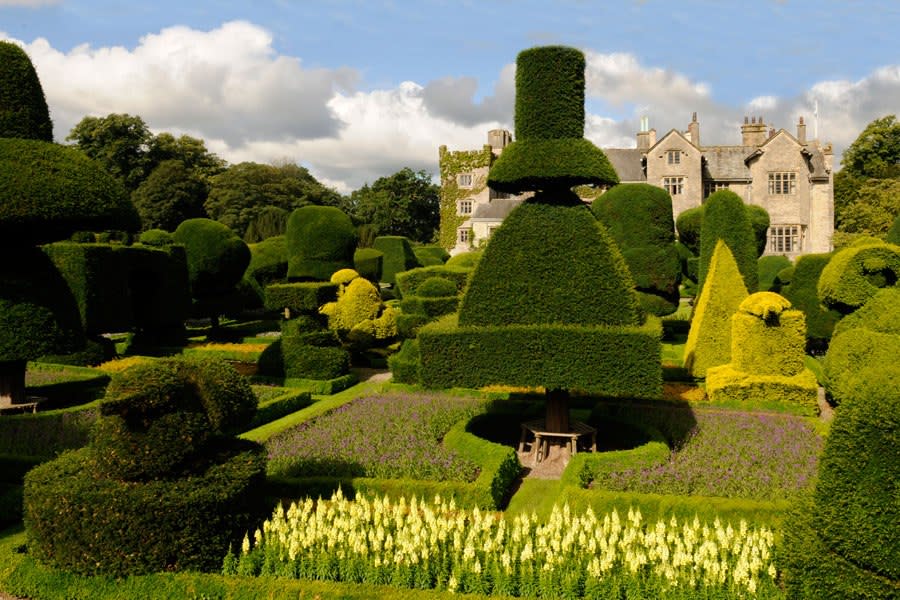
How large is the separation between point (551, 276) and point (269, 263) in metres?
25.2

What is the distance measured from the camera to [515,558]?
6922mm

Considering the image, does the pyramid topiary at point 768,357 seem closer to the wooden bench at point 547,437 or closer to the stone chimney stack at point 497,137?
the wooden bench at point 547,437

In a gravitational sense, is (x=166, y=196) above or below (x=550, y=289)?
above

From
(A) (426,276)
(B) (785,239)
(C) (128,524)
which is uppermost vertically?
(B) (785,239)

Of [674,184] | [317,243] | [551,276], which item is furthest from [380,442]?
[674,184]

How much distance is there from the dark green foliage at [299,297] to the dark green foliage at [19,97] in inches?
313

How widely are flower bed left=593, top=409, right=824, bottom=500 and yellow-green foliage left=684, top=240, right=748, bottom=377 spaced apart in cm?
446

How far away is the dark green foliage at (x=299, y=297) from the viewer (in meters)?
19.5

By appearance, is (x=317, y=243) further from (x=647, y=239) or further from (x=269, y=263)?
(x=647, y=239)

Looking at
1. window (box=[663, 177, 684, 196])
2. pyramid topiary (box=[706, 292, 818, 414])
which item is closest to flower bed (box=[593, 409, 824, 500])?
pyramid topiary (box=[706, 292, 818, 414])

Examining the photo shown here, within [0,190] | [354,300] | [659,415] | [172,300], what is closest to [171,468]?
A: [0,190]

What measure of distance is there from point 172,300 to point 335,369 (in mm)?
10062

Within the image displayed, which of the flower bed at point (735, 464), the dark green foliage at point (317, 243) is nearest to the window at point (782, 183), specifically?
the dark green foliage at point (317, 243)

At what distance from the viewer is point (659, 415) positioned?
45.5 ft
